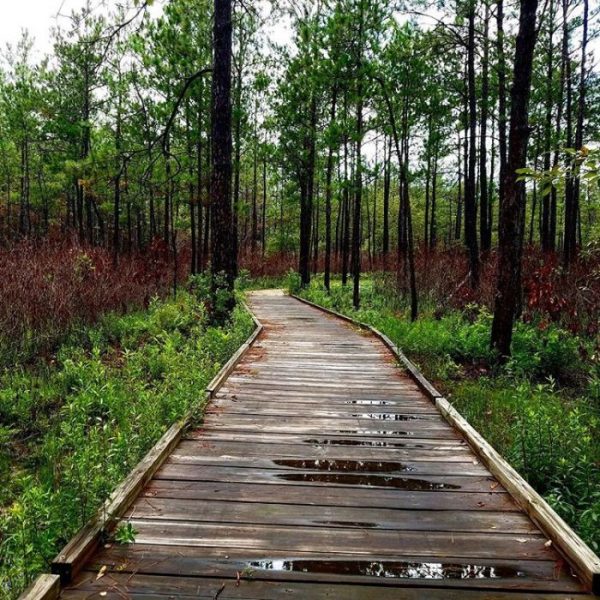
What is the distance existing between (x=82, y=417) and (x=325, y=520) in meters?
2.05

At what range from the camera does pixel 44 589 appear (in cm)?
218

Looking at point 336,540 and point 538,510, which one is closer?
point 336,540

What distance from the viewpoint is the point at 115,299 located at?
441 inches

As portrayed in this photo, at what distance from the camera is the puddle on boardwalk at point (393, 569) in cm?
245

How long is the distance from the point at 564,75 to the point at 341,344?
1762cm

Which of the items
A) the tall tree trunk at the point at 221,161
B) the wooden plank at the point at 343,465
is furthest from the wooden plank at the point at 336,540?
the tall tree trunk at the point at 221,161

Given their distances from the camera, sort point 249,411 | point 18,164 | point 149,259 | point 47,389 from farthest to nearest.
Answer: point 18,164, point 149,259, point 47,389, point 249,411

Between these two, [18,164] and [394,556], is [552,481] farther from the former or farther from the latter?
[18,164]

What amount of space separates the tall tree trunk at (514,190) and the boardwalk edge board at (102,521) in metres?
5.16

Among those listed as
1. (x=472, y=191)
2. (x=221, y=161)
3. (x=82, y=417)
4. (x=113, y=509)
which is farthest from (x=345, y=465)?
(x=472, y=191)

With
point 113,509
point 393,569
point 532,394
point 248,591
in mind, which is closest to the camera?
point 248,591

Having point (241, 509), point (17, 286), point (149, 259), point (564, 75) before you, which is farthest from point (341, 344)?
point (564, 75)

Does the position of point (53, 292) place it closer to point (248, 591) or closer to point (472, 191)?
point (248, 591)

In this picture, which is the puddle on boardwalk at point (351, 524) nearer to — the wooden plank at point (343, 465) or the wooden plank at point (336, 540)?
the wooden plank at point (336, 540)
